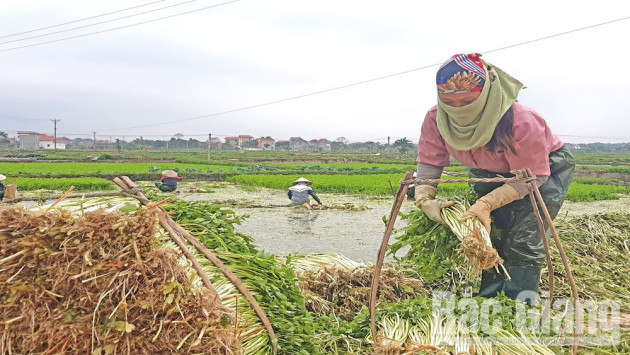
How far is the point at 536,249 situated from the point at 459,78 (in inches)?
47.2

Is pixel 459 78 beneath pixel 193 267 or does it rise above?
above

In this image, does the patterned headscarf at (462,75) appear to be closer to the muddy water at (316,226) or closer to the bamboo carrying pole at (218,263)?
A: the bamboo carrying pole at (218,263)

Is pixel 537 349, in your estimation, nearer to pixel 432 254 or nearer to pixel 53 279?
pixel 432 254

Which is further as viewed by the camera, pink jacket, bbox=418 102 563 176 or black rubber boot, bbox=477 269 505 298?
black rubber boot, bbox=477 269 505 298

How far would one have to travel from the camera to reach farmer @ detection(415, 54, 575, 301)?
272 centimetres

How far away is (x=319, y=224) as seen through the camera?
8.71 m

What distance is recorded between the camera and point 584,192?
586 inches

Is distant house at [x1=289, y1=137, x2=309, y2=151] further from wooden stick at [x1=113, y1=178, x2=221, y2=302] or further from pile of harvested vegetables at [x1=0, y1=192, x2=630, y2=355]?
wooden stick at [x1=113, y1=178, x2=221, y2=302]

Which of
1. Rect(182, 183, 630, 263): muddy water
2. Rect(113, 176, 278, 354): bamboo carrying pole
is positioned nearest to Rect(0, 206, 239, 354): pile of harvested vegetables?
Rect(113, 176, 278, 354): bamboo carrying pole

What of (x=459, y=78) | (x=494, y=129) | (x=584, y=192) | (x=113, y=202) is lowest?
(x=584, y=192)

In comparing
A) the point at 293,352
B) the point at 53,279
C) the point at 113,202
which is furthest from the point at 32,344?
the point at 293,352

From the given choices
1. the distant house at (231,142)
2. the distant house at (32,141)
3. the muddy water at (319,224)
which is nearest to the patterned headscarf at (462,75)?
the muddy water at (319,224)

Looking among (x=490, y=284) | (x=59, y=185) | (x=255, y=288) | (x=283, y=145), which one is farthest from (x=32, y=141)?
(x=255, y=288)

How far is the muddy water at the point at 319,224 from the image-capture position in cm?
651
